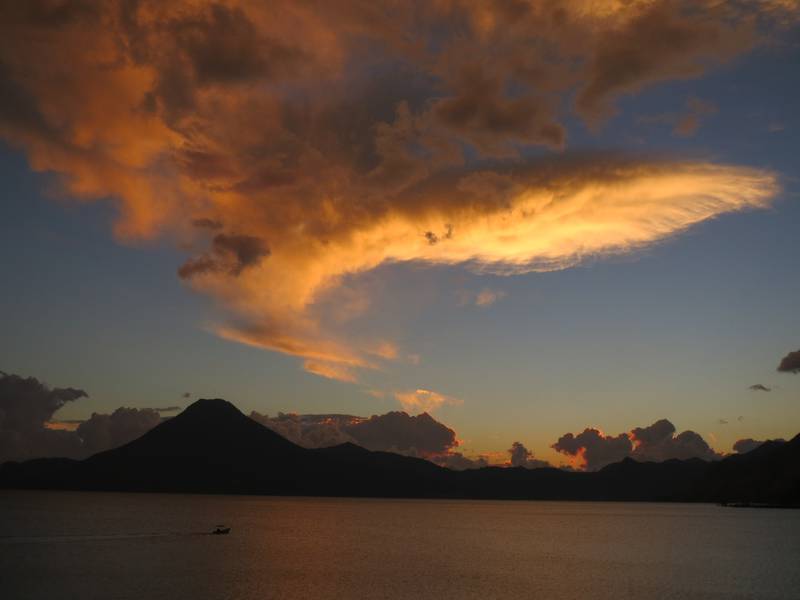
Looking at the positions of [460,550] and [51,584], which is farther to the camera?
[460,550]

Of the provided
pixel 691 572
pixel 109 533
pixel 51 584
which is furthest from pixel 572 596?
pixel 109 533

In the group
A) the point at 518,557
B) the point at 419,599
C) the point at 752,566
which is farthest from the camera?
the point at 518,557

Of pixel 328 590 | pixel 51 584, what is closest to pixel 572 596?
pixel 328 590

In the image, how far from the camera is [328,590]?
94.0 metres

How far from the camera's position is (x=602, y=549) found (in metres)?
166

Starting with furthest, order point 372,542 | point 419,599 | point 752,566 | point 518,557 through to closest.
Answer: point 372,542
point 518,557
point 752,566
point 419,599

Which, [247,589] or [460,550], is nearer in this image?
[247,589]

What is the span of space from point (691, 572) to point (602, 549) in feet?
150

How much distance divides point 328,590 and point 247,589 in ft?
34.9

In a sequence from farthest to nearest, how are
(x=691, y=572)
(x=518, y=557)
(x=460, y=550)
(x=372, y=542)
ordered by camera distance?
(x=372, y=542), (x=460, y=550), (x=518, y=557), (x=691, y=572)

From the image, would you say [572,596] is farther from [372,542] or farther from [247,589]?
[372,542]

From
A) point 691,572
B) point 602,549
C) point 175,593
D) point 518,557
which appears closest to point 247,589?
point 175,593

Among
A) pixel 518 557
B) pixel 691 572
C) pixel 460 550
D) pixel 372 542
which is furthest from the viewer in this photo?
pixel 372 542

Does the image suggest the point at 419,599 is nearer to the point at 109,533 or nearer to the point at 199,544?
the point at 199,544
